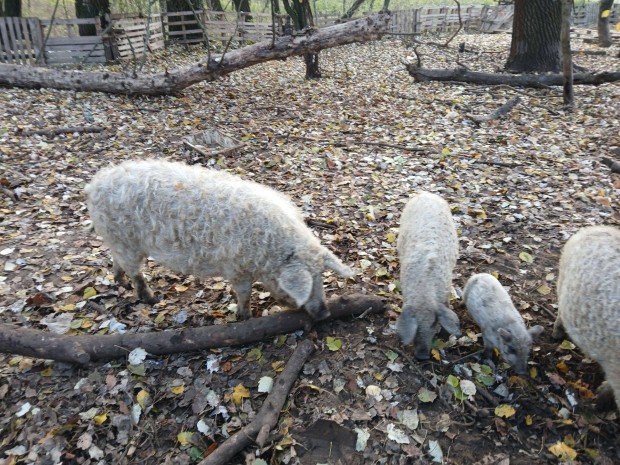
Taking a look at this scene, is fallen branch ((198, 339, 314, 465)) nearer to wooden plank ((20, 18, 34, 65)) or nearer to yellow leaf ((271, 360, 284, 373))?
yellow leaf ((271, 360, 284, 373))

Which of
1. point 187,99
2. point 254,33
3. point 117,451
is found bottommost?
point 117,451

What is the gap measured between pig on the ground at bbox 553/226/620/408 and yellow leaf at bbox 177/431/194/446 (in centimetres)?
366

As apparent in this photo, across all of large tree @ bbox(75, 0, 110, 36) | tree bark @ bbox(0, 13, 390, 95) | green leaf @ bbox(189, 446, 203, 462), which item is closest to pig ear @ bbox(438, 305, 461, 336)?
green leaf @ bbox(189, 446, 203, 462)

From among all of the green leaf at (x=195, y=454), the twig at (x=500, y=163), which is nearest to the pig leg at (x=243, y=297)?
the green leaf at (x=195, y=454)

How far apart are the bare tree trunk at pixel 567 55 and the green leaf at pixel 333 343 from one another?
9.15m

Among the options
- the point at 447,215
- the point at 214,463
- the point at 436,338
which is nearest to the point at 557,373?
the point at 436,338

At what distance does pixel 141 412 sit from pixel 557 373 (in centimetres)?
406

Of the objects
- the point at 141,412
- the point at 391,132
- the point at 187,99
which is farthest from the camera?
the point at 187,99

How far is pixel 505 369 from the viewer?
159 inches

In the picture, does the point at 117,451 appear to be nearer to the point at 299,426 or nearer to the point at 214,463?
the point at 214,463

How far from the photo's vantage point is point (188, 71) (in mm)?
11398

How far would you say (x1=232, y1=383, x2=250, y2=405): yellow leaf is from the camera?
377cm

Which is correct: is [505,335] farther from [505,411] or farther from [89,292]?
[89,292]

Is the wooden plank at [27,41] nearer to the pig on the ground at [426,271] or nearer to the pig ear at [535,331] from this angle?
the pig on the ground at [426,271]
